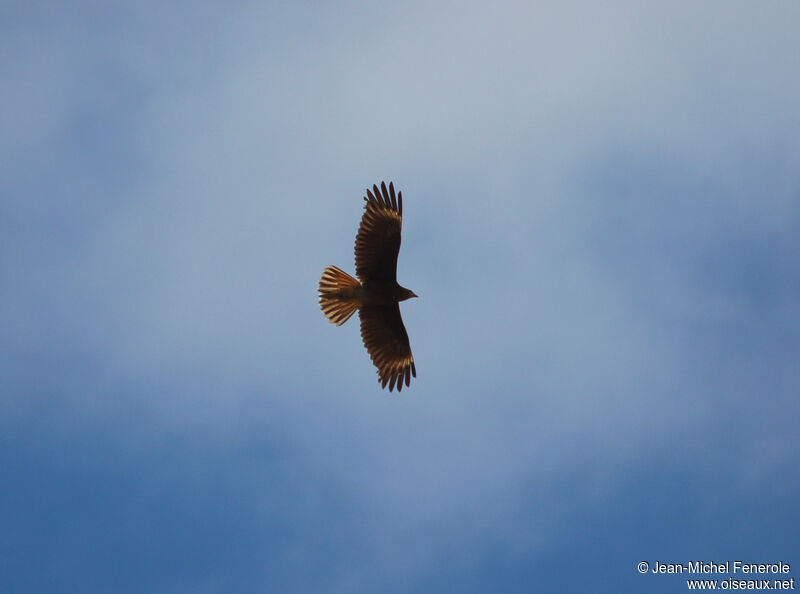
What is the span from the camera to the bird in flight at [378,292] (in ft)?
44.4

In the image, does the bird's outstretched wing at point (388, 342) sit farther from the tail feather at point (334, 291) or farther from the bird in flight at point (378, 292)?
the tail feather at point (334, 291)

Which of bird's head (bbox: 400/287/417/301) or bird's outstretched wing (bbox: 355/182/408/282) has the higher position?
bird's outstretched wing (bbox: 355/182/408/282)

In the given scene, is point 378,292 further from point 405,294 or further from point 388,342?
point 388,342

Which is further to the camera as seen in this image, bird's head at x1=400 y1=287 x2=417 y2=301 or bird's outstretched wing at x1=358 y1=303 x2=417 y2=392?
bird's outstretched wing at x1=358 y1=303 x2=417 y2=392

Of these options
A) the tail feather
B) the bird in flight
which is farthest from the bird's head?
the tail feather

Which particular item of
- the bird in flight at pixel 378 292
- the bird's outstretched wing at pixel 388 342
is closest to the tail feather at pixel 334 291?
the bird in flight at pixel 378 292

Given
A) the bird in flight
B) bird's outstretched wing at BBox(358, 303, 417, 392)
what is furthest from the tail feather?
bird's outstretched wing at BBox(358, 303, 417, 392)

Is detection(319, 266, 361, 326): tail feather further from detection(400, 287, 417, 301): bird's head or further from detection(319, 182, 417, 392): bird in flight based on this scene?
detection(400, 287, 417, 301): bird's head

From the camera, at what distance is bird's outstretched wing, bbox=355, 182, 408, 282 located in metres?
13.5

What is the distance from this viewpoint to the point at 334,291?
14.2 meters

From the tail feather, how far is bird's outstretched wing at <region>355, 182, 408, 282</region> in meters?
0.31

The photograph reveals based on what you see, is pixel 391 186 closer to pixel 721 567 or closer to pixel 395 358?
pixel 395 358

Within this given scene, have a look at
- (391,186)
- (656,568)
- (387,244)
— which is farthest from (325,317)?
(656,568)

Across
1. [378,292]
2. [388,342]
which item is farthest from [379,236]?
[388,342]
